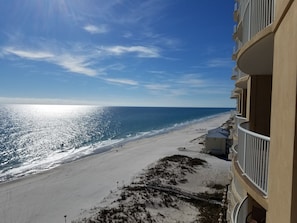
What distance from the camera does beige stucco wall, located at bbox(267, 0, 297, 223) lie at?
3051 millimetres

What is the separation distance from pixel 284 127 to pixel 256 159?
5.79 ft

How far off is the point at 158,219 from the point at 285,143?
1180cm

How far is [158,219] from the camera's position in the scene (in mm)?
13656

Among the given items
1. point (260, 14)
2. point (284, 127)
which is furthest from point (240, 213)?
point (260, 14)

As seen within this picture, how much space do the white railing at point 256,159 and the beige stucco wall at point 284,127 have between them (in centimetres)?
62

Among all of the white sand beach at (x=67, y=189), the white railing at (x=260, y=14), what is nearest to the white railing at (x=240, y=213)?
the white railing at (x=260, y=14)

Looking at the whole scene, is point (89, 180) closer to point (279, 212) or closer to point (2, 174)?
point (2, 174)

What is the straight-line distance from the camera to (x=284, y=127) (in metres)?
3.35

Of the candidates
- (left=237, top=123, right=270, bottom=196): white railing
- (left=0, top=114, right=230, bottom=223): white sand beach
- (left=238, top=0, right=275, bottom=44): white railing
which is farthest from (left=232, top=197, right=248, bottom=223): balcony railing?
(left=0, top=114, right=230, bottom=223): white sand beach

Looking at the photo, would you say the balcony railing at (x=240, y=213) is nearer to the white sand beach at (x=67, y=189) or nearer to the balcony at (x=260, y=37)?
the balcony at (x=260, y=37)

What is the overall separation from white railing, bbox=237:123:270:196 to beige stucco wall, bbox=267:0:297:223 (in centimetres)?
62

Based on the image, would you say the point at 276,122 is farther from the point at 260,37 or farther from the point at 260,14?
the point at 260,14

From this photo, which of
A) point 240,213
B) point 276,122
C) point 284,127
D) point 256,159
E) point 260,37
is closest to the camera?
point 284,127

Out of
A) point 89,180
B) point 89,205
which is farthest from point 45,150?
point 89,205
